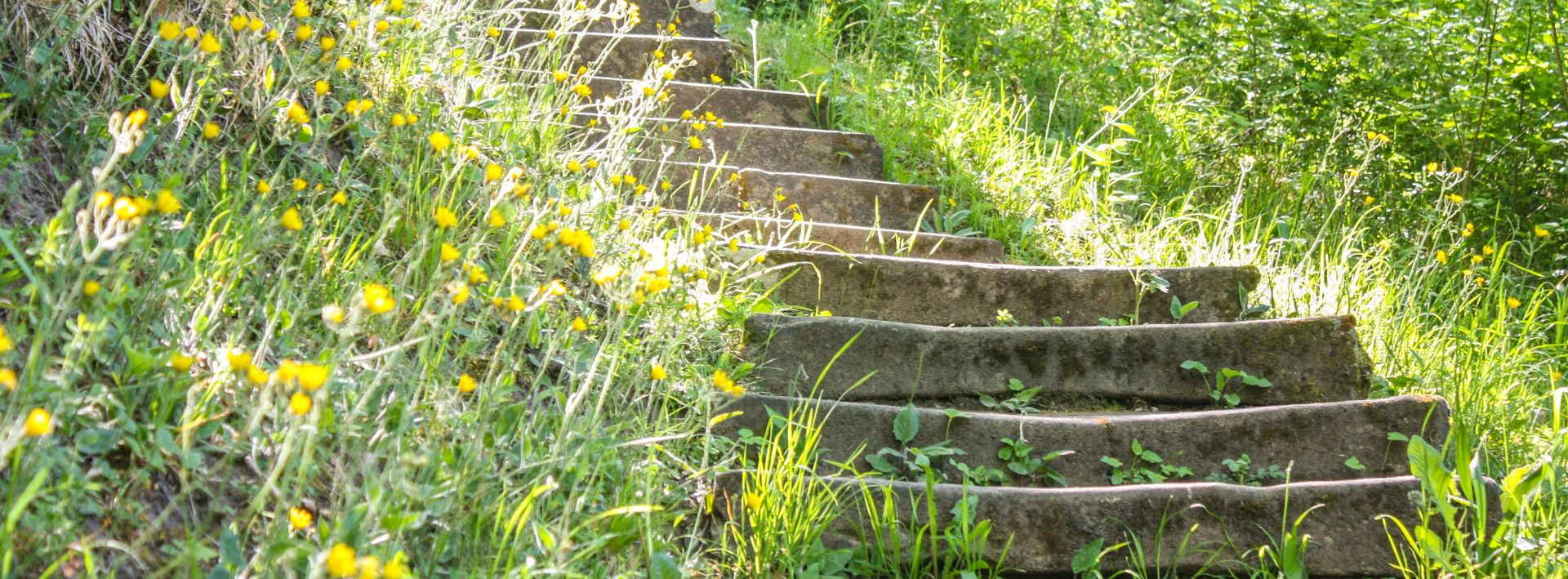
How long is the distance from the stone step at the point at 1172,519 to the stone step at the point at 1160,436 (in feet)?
0.66

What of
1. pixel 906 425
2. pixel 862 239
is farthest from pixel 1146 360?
pixel 862 239

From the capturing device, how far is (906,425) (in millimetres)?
2635

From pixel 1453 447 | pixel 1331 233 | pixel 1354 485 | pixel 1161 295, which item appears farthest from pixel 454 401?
pixel 1331 233

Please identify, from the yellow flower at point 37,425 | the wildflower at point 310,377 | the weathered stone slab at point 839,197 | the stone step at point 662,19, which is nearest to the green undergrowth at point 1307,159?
the weathered stone slab at point 839,197

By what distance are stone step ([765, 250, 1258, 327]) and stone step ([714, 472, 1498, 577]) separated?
935mm

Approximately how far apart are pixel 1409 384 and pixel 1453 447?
31 centimetres

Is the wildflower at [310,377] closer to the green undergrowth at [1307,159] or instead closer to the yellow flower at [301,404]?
the yellow flower at [301,404]

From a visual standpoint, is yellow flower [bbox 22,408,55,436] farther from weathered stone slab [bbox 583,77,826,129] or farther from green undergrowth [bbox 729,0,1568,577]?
weathered stone slab [bbox 583,77,826,129]

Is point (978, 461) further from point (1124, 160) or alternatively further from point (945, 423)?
point (1124, 160)

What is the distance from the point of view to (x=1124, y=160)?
468 centimetres

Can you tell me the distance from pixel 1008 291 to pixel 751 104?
1728 millimetres

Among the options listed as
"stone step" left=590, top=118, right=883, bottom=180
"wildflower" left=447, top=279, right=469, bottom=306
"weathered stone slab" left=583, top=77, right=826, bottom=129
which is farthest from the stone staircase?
"wildflower" left=447, top=279, right=469, bottom=306

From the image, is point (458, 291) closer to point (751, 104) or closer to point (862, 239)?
point (862, 239)

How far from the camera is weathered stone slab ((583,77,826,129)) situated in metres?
4.60
